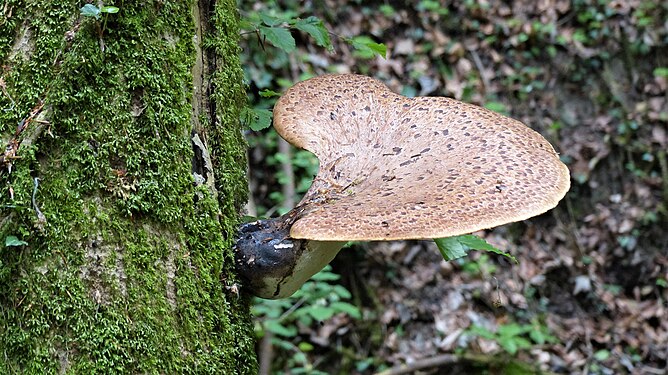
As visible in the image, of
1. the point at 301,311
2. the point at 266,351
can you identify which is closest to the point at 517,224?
the point at 301,311

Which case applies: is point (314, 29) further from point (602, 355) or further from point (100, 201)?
point (602, 355)

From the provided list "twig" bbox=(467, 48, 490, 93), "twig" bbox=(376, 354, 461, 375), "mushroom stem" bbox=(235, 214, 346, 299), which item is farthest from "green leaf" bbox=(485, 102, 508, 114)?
"mushroom stem" bbox=(235, 214, 346, 299)

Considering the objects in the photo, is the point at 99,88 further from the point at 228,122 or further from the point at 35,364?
the point at 35,364

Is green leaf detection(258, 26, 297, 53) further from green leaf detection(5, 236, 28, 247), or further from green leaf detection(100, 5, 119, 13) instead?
green leaf detection(5, 236, 28, 247)

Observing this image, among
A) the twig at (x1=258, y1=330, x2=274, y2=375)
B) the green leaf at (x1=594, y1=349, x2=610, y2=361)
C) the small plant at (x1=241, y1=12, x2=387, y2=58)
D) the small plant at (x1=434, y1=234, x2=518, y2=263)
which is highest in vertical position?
the small plant at (x1=241, y1=12, x2=387, y2=58)

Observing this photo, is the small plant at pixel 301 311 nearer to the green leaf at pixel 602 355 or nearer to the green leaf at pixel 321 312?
the green leaf at pixel 321 312

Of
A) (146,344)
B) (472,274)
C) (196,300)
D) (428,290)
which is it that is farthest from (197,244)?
(472,274)
